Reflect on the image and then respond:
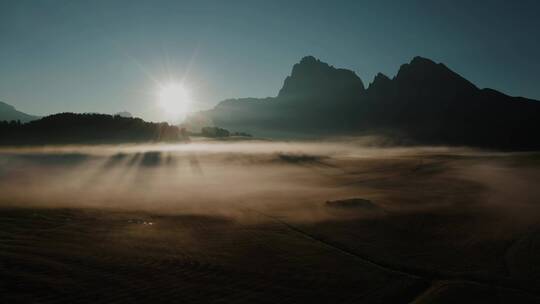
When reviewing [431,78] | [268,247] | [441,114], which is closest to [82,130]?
[268,247]

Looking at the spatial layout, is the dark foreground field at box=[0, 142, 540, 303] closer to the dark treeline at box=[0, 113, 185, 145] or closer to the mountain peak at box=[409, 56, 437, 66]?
the dark treeline at box=[0, 113, 185, 145]

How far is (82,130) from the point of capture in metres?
89.2

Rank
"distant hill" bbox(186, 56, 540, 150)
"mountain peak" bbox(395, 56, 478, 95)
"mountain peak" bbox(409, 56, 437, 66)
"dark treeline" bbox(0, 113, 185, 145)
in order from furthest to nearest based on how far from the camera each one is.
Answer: "mountain peak" bbox(409, 56, 437, 66)
"mountain peak" bbox(395, 56, 478, 95)
"distant hill" bbox(186, 56, 540, 150)
"dark treeline" bbox(0, 113, 185, 145)

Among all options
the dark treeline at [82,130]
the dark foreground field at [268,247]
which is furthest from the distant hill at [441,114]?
the dark foreground field at [268,247]

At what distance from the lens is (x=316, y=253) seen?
12875 millimetres

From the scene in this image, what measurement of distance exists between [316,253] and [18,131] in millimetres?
91205

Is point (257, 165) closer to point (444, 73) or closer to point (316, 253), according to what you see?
point (316, 253)

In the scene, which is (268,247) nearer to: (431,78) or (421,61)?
(431,78)

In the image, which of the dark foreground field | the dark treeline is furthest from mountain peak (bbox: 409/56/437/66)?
the dark foreground field

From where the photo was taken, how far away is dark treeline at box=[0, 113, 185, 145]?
80.9m

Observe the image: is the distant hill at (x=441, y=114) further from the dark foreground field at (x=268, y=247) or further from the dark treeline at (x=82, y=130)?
the dark foreground field at (x=268, y=247)

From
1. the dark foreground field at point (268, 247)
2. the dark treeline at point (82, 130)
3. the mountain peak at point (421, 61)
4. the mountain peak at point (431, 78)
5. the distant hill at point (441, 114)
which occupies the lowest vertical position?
A: the dark foreground field at point (268, 247)

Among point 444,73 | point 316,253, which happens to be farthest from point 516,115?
point 316,253

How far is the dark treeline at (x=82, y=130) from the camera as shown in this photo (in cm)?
8094
